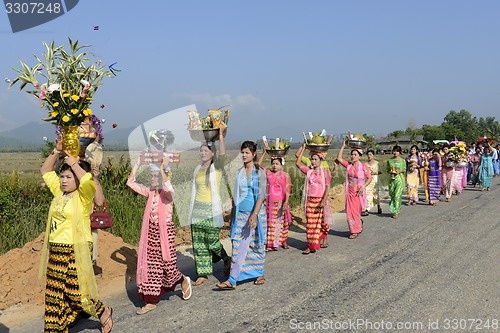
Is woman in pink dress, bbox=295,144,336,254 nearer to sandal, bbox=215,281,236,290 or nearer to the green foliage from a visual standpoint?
sandal, bbox=215,281,236,290

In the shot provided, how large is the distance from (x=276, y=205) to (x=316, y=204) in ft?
2.36

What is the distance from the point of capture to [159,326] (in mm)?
4797

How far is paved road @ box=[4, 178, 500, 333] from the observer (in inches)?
190

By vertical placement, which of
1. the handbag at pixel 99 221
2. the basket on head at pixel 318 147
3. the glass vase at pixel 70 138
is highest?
the glass vase at pixel 70 138

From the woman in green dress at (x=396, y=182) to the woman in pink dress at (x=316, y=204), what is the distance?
4.02m

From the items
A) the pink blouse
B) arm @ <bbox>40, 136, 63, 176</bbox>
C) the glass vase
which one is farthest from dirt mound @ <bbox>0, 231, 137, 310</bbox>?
the pink blouse

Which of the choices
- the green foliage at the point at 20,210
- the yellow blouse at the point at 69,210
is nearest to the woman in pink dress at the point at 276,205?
the green foliage at the point at 20,210

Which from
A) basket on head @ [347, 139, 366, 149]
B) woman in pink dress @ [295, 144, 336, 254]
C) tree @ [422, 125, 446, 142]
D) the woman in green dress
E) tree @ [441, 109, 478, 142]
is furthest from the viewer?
tree @ [441, 109, 478, 142]

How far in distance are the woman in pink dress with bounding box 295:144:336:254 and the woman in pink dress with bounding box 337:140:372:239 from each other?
3.15ft

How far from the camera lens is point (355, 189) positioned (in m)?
9.60

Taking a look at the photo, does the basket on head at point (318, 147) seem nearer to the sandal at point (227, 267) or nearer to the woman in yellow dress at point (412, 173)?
the sandal at point (227, 267)

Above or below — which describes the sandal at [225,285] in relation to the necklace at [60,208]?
below

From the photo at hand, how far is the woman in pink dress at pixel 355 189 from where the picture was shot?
9328 mm

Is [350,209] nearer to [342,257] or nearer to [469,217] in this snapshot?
[342,257]
